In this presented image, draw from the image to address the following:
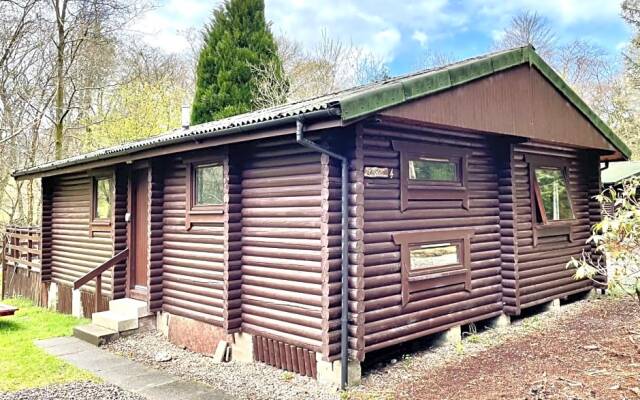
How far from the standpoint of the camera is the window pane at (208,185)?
6395mm

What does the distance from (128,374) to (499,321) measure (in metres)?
5.10

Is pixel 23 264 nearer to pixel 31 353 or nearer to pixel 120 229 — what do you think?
pixel 120 229

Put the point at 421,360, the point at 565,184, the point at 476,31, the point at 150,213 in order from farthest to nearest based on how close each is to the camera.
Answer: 1. the point at 476,31
2. the point at 565,184
3. the point at 150,213
4. the point at 421,360

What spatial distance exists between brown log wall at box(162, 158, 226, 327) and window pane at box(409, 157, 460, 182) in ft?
8.26

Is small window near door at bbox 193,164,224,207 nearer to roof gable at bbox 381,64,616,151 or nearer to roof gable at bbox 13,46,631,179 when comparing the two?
roof gable at bbox 13,46,631,179

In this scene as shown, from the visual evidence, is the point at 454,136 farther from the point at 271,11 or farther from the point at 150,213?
the point at 271,11

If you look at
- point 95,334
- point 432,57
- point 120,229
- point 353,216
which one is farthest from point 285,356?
point 432,57

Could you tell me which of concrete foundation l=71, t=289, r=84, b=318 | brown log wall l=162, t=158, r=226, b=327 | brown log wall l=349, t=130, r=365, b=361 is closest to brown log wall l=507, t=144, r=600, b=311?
brown log wall l=349, t=130, r=365, b=361

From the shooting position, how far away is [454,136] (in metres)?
6.45

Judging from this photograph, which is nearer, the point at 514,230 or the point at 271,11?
the point at 514,230

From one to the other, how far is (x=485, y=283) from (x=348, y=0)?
16.6 meters

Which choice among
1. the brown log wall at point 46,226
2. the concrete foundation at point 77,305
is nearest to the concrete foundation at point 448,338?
the concrete foundation at point 77,305

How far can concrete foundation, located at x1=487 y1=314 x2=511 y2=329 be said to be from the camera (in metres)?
7.09

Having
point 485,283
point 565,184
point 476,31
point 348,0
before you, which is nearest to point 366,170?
point 485,283
